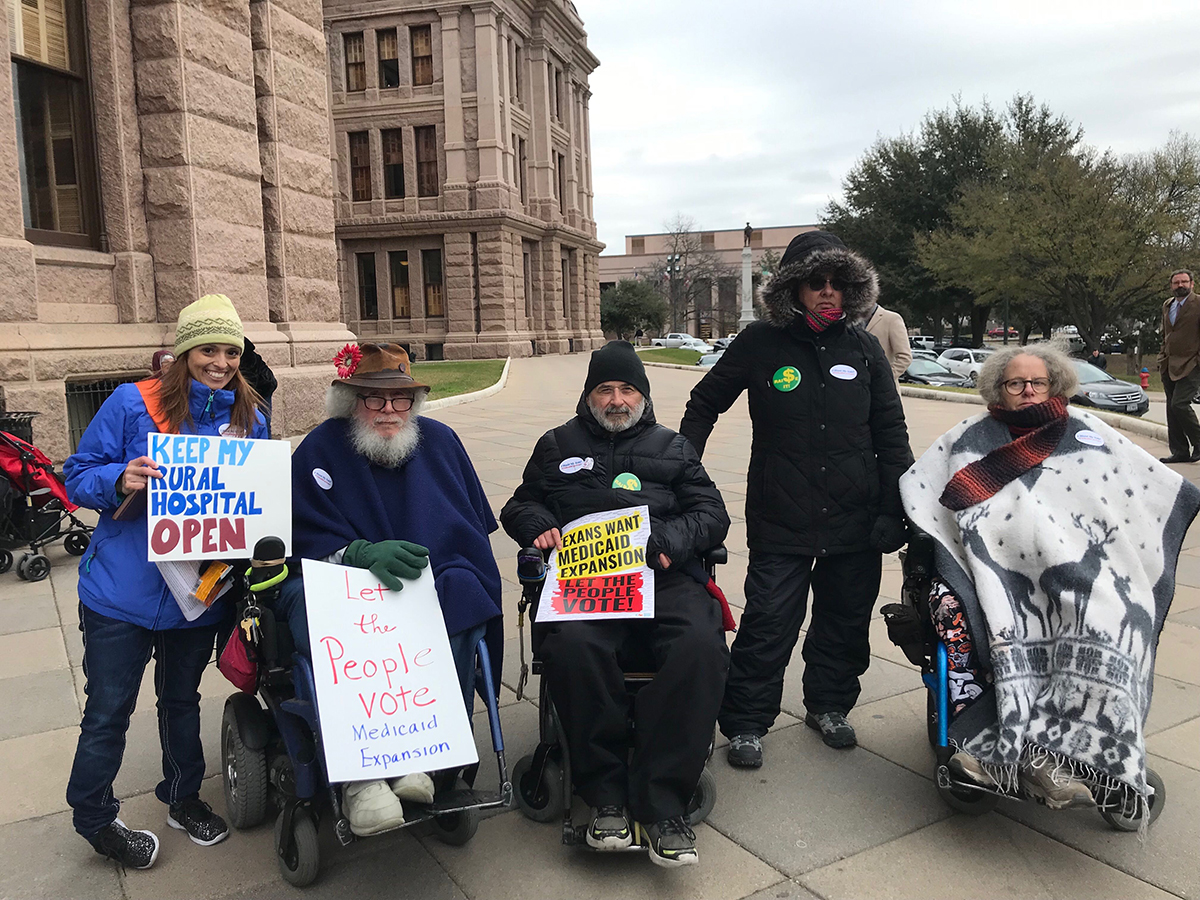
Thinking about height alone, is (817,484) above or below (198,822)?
above

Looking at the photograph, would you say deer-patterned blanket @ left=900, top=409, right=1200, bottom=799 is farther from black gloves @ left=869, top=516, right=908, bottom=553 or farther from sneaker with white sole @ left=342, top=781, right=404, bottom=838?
sneaker with white sole @ left=342, top=781, right=404, bottom=838

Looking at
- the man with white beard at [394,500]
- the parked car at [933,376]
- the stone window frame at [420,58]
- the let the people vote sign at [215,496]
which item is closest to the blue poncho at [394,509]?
the man with white beard at [394,500]

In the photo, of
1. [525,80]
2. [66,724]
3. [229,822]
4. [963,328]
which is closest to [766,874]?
[229,822]

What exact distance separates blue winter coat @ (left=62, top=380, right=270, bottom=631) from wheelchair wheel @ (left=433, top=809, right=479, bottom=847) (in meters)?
1.04

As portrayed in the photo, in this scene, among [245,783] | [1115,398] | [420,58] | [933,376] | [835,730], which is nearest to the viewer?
[245,783]

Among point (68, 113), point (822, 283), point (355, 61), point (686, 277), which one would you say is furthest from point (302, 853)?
point (686, 277)

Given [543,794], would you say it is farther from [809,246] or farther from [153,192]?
[153,192]

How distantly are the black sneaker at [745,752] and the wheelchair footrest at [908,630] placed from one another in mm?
719

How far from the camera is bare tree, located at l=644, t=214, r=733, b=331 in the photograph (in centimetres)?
8094

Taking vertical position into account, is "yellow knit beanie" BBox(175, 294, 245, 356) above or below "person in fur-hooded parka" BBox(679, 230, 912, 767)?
above

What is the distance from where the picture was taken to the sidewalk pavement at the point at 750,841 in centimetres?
283

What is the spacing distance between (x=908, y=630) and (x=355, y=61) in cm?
3964

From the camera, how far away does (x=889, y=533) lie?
368cm

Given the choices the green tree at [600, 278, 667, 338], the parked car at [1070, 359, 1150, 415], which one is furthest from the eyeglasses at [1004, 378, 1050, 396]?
the green tree at [600, 278, 667, 338]
